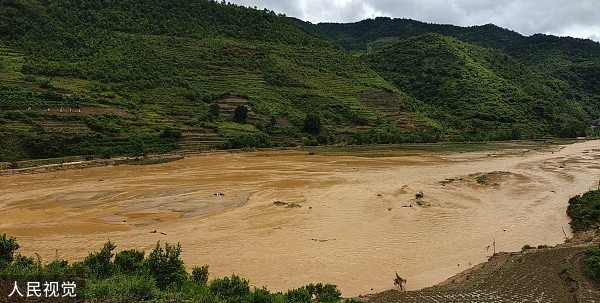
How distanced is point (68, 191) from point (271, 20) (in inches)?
3492

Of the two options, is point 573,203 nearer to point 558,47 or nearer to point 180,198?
point 180,198

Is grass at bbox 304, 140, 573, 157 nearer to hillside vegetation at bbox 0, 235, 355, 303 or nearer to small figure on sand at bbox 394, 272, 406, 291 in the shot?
small figure on sand at bbox 394, 272, 406, 291

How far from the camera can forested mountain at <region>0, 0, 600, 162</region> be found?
4797 centimetres

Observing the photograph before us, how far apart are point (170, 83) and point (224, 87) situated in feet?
31.1

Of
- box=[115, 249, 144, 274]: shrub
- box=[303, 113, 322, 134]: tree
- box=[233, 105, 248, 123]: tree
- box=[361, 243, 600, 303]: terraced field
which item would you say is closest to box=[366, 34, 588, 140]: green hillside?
box=[303, 113, 322, 134]: tree

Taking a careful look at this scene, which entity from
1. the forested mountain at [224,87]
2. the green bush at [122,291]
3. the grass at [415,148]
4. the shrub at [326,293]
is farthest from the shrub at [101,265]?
the grass at [415,148]

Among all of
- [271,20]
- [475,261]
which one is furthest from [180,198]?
[271,20]

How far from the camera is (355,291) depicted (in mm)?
14133

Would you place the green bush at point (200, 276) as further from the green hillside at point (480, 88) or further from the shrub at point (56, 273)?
the green hillside at point (480, 88)

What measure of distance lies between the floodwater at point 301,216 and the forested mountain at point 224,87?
39.4ft

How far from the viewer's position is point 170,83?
219ft

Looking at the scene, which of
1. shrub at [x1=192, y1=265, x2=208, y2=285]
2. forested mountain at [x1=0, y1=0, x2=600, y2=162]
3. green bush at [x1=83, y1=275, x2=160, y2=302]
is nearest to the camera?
green bush at [x1=83, y1=275, x2=160, y2=302]

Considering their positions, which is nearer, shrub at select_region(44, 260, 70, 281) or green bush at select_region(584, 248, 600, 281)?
shrub at select_region(44, 260, 70, 281)

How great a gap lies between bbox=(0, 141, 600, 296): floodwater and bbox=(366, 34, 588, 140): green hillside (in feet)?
154
